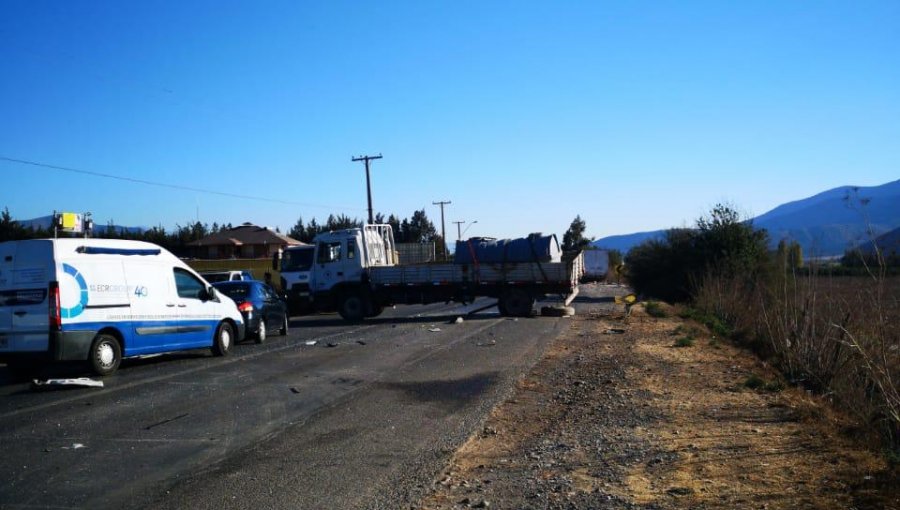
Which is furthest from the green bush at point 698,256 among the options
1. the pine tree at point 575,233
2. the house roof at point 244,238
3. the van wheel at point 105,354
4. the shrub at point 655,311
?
the pine tree at point 575,233

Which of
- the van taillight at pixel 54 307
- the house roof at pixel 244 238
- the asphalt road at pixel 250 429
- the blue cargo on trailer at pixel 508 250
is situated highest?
the house roof at pixel 244 238

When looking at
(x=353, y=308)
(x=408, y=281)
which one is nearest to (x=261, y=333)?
(x=353, y=308)

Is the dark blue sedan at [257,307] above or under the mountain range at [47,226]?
under

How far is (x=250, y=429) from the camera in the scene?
8.85 m

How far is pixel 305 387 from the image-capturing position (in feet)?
39.4

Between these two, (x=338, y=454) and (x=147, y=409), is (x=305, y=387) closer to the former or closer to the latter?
(x=147, y=409)

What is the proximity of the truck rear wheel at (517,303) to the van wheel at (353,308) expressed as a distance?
513cm

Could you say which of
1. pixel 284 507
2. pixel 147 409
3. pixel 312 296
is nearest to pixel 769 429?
pixel 284 507

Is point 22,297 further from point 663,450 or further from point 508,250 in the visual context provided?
point 508,250

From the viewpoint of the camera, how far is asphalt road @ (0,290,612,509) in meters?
6.38

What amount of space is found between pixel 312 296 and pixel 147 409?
63.7ft

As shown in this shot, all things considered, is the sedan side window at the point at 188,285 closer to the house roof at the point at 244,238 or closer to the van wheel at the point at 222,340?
the van wheel at the point at 222,340

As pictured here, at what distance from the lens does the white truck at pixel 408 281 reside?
2830 centimetres

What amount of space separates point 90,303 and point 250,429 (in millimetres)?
5596
